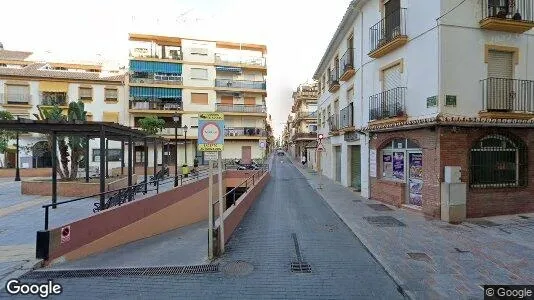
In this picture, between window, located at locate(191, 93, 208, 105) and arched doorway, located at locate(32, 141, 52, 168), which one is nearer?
arched doorway, located at locate(32, 141, 52, 168)

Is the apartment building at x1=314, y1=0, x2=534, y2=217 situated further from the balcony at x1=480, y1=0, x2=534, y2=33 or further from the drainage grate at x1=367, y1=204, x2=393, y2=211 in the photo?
the drainage grate at x1=367, y1=204, x2=393, y2=211

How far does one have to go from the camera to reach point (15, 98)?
100 ft

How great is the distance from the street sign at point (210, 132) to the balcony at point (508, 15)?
30.2 ft

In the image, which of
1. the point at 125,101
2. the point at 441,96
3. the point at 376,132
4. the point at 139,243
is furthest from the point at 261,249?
the point at 125,101

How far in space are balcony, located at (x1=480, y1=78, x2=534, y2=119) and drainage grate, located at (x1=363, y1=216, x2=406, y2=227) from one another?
4393mm

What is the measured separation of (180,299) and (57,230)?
10.4 feet

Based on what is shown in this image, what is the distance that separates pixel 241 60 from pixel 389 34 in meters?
27.8

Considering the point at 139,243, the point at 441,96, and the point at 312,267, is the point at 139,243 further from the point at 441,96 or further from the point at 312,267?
the point at 441,96

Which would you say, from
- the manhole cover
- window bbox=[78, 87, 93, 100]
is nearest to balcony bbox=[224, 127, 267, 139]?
window bbox=[78, 87, 93, 100]

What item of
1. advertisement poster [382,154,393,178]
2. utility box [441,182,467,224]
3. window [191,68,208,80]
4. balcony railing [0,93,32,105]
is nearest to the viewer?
utility box [441,182,467,224]

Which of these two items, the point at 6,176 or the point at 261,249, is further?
the point at 6,176

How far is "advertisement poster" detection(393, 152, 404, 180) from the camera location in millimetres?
11070

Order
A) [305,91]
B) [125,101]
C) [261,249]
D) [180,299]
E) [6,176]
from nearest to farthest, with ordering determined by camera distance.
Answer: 1. [180,299]
2. [261,249]
3. [6,176]
4. [125,101]
5. [305,91]

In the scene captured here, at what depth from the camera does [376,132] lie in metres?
12.2
